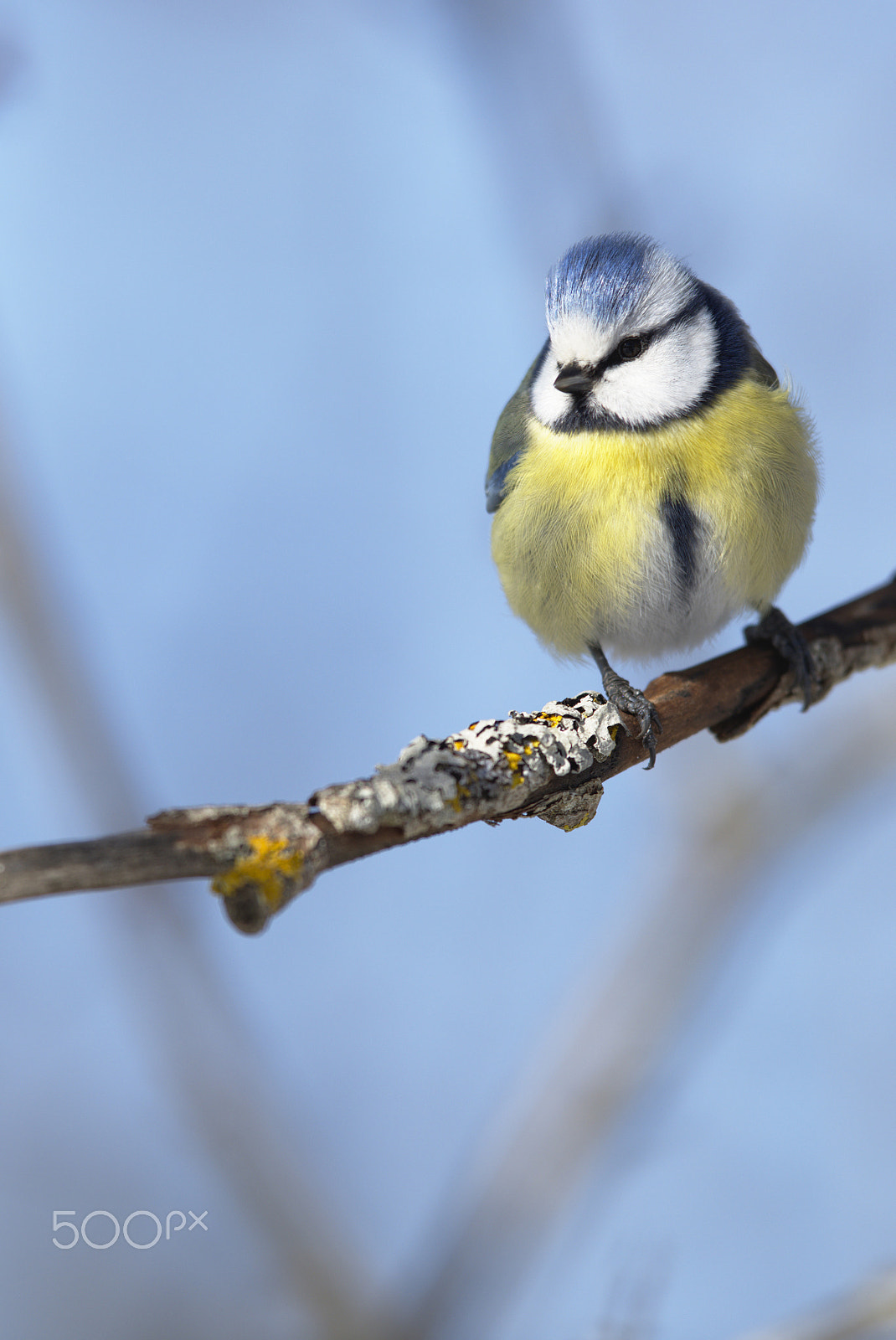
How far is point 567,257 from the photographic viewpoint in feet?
5.33

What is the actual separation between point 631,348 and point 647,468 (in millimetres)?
221

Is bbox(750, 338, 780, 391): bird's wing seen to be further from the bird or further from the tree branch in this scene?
the tree branch

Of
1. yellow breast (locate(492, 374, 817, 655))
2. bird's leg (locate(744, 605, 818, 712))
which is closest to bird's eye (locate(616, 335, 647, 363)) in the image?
yellow breast (locate(492, 374, 817, 655))

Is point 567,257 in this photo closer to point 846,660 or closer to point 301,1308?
point 846,660

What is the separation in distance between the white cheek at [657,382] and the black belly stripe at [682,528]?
143mm

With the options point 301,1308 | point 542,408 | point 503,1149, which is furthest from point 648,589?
point 301,1308

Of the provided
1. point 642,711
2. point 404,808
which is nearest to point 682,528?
point 642,711

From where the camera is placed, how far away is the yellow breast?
1569 millimetres

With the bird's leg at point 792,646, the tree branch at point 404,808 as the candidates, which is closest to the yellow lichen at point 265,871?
the tree branch at point 404,808

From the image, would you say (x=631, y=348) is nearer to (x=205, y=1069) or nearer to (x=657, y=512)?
(x=657, y=512)

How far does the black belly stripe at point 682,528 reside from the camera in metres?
1.56

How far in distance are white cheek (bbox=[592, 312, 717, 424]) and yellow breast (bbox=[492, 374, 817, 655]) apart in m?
0.03

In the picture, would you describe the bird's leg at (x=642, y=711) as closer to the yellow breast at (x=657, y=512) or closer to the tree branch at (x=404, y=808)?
the tree branch at (x=404, y=808)

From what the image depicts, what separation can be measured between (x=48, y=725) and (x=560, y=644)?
1066 mm
